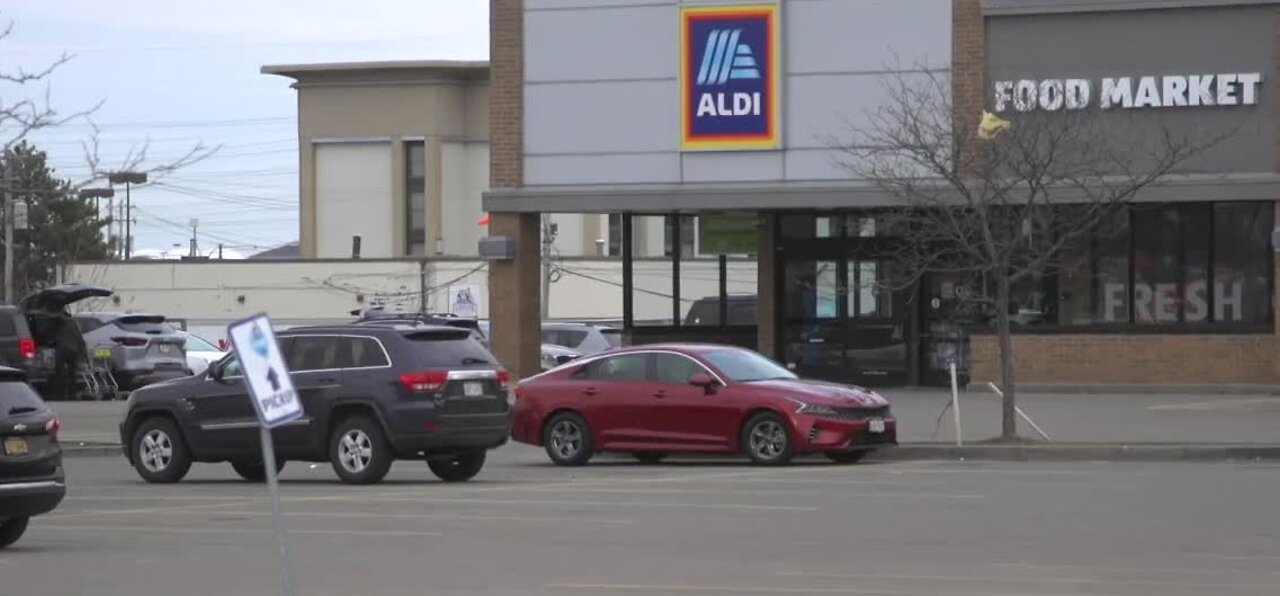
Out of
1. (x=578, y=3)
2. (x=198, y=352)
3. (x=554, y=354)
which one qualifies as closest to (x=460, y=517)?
(x=578, y=3)

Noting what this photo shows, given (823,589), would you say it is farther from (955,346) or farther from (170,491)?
(955,346)

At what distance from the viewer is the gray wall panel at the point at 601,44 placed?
119 feet

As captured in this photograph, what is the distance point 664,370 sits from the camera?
24172 millimetres

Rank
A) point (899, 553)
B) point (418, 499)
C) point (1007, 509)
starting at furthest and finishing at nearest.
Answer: point (418, 499), point (1007, 509), point (899, 553)

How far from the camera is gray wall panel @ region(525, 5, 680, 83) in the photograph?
3638 cm

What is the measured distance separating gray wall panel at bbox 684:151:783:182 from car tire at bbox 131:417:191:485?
15.4 metres

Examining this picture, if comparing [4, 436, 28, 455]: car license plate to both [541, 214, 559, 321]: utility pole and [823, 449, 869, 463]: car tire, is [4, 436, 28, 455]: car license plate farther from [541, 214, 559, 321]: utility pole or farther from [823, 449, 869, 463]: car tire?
[541, 214, 559, 321]: utility pole

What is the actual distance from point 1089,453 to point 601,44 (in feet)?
49.6

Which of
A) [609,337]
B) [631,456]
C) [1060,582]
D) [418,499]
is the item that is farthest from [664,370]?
[609,337]

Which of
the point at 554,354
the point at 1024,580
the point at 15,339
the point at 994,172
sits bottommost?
the point at 1024,580

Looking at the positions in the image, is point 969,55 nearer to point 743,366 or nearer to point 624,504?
point 743,366

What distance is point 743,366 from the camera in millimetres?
24266

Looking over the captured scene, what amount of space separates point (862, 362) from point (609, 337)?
35.4 feet

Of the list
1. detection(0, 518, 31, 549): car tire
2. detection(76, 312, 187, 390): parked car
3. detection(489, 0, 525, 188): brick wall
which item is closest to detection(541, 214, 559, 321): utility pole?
detection(76, 312, 187, 390): parked car
